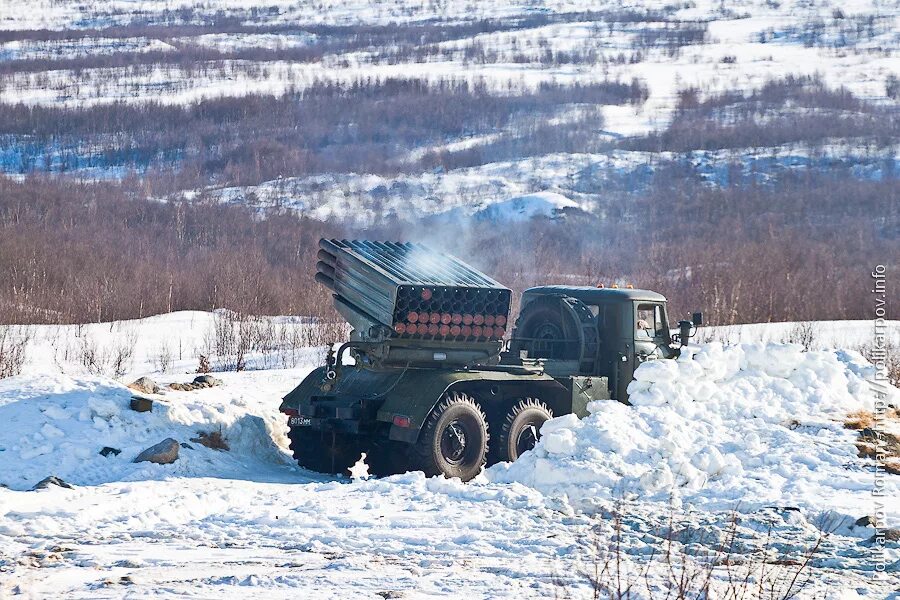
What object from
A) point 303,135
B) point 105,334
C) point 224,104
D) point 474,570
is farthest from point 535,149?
point 474,570

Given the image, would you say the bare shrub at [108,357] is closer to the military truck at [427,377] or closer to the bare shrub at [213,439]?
the bare shrub at [213,439]

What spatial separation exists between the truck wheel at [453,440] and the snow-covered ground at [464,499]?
729mm

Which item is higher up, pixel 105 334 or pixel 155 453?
pixel 155 453

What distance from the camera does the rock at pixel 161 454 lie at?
13.1m

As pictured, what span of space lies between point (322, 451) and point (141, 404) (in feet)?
7.23

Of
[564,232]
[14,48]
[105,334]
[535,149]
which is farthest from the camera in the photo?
[14,48]

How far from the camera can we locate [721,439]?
13164 mm

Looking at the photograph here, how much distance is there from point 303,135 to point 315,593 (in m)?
61.9

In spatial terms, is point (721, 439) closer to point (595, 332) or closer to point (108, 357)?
point (595, 332)

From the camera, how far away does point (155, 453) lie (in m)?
13.2

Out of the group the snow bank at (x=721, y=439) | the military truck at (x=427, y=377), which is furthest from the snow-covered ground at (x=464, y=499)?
the military truck at (x=427, y=377)

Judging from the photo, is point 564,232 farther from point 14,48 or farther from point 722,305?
point 14,48

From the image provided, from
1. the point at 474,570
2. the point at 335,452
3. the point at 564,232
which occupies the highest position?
the point at 474,570

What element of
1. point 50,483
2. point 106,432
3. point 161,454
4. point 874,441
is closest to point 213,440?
point 161,454
